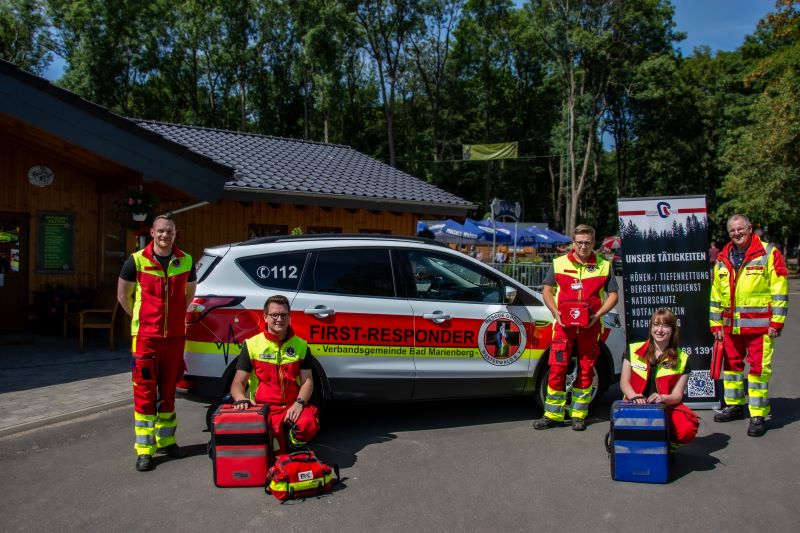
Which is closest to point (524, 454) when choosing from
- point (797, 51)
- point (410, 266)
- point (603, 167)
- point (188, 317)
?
point (410, 266)

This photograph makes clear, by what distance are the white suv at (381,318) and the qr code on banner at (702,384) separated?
1015mm

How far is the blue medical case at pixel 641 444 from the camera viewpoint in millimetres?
4434

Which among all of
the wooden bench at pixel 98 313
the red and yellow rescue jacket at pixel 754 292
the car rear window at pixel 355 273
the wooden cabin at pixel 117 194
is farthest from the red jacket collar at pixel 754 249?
the wooden bench at pixel 98 313

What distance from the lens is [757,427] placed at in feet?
18.2

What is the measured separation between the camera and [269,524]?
3770mm

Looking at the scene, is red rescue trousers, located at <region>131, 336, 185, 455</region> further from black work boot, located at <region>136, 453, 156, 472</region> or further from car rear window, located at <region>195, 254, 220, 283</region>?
car rear window, located at <region>195, 254, 220, 283</region>

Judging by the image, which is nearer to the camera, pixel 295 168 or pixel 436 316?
pixel 436 316

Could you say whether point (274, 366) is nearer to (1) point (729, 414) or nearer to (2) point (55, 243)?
(1) point (729, 414)

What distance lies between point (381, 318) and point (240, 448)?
5.49ft

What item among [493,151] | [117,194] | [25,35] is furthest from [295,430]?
[25,35]

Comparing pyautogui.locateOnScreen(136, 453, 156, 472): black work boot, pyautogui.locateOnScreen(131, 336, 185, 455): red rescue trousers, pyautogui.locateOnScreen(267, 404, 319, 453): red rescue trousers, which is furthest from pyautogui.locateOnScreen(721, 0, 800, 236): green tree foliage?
pyautogui.locateOnScreen(136, 453, 156, 472): black work boot

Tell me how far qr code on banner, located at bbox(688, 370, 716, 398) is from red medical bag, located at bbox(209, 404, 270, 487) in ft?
14.7

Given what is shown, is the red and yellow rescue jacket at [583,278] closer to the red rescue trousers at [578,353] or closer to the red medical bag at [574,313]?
the red medical bag at [574,313]

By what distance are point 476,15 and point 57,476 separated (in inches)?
1598
